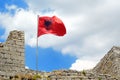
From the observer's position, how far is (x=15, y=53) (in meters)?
26.9

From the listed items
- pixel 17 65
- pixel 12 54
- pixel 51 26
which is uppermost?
pixel 51 26

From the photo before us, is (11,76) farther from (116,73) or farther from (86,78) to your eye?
(116,73)

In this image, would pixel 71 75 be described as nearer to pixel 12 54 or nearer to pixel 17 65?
pixel 17 65

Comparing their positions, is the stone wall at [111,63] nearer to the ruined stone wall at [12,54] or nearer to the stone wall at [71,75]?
the stone wall at [71,75]

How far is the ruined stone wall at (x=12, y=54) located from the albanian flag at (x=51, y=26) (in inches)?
51.0

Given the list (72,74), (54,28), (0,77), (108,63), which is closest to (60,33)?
(54,28)

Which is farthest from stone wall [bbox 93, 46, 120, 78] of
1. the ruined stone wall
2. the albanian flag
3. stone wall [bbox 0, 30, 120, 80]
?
the ruined stone wall

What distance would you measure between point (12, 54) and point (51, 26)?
9.70 ft

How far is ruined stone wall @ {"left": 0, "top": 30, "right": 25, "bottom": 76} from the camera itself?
2625 centimetres

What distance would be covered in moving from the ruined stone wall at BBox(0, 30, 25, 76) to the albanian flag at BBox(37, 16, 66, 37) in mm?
1296

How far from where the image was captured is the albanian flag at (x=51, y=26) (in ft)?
91.3

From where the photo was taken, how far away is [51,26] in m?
28.0

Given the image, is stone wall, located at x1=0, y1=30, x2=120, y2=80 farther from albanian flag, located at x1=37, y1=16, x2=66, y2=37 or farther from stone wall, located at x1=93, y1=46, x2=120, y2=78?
stone wall, located at x1=93, y1=46, x2=120, y2=78

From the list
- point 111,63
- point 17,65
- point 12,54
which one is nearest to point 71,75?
point 17,65
